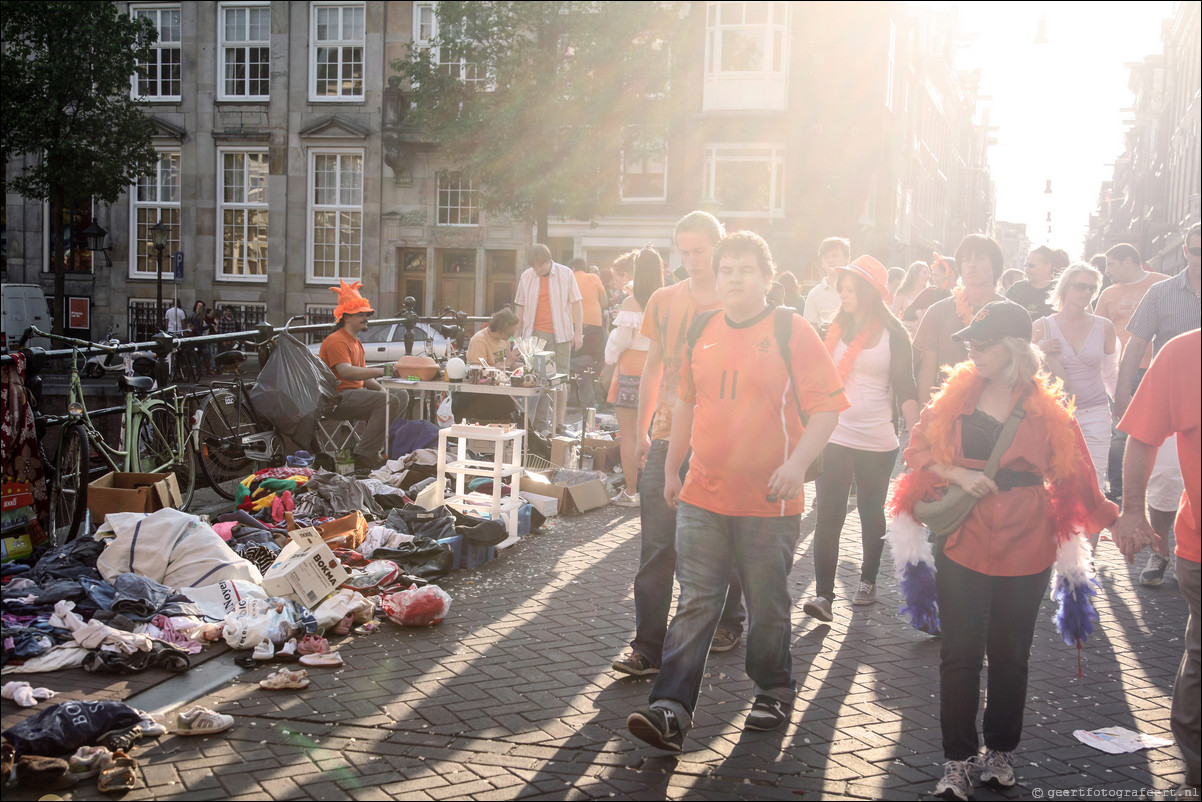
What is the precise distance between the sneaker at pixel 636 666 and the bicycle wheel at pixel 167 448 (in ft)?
14.4

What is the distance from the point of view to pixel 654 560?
4.95 meters

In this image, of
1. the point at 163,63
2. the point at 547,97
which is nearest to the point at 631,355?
the point at 547,97

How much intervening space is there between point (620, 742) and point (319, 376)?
6.06 m

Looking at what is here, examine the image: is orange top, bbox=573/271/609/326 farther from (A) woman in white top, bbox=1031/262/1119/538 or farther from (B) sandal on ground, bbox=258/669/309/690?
(B) sandal on ground, bbox=258/669/309/690

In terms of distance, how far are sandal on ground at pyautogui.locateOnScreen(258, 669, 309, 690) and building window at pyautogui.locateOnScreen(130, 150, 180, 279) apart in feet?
99.9

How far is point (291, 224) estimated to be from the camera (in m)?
31.9

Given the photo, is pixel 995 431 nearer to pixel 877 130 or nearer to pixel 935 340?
pixel 935 340

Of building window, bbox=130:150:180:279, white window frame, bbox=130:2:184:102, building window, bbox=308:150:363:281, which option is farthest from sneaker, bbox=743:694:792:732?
white window frame, bbox=130:2:184:102

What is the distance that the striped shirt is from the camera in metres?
6.51

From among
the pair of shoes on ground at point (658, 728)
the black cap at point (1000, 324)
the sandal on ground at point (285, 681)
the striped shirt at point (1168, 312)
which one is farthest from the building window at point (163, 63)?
the black cap at point (1000, 324)

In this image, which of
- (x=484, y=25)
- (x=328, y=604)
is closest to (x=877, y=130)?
(x=484, y=25)

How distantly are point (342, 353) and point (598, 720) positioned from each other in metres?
6.36

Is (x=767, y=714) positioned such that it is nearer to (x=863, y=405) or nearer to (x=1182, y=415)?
(x=1182, y=415)

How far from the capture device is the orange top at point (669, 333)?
4.99 meters
